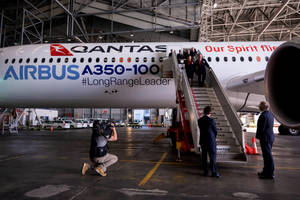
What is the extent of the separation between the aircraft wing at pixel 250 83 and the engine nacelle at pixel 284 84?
14.9ft

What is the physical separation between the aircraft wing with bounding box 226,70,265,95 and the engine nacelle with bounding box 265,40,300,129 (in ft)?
14.9

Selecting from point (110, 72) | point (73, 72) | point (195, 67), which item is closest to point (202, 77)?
point (195, 67)

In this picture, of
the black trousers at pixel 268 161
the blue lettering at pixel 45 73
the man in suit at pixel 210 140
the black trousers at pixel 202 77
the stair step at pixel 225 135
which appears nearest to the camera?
the black trousers at pixel 268 161

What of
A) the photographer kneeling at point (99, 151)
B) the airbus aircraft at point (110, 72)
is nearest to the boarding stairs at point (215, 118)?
the airbus aircraft at point (110, 72)

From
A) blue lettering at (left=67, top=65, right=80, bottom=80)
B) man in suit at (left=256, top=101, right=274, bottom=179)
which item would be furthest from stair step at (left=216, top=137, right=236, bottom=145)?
blue lettering at (left=67, top=65, right=80, bottom=80)

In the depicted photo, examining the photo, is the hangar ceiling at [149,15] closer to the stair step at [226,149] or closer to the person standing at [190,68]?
the person standing at [190,68]

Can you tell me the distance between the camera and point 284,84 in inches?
123

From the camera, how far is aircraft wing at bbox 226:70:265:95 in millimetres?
7587

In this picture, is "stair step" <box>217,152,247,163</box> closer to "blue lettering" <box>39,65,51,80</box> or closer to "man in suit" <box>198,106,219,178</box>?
"man in suit" <box>198,106,219,178</box>

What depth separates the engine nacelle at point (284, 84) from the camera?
2.90 m

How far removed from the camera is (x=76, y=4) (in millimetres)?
22562

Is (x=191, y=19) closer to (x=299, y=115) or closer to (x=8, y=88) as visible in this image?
(x=8, y=88)

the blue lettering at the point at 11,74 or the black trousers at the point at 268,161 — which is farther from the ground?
the blue lettering at the point at 11,74

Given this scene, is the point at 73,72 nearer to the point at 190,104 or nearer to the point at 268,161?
the point at 190,104
